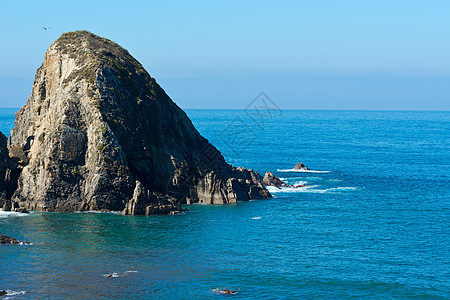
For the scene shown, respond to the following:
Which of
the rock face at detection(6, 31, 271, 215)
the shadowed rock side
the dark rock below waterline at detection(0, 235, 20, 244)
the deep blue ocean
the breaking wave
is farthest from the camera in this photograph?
the shadowed rock side

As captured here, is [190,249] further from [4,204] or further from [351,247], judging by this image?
[4,204]

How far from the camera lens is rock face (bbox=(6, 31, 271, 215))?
108 m

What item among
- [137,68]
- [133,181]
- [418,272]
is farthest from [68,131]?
[418,272]

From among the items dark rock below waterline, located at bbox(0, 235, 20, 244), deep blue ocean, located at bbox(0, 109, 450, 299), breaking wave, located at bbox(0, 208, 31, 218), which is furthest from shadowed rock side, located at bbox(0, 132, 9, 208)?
dark rock below waterline, located at bbox(0, 235, 20, 244)

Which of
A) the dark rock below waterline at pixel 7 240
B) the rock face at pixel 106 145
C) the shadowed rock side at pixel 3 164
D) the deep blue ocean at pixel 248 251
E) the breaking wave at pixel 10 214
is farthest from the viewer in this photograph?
the shadowed rock side at pixel 3 164

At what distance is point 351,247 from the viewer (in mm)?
85812

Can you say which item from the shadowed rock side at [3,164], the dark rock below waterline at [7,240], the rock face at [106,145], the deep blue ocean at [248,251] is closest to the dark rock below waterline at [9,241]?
the dark rock below waterline at [7,240]

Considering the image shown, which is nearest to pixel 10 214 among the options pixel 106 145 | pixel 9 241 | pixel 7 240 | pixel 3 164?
pixel 3 164

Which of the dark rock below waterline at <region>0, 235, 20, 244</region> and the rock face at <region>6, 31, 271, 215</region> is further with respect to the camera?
the rock face at <region>6, 31, 271, 215</region>

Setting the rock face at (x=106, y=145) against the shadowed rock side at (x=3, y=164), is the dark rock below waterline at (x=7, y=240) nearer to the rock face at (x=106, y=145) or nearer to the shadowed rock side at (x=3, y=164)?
the rock face at (x=106, y=145)

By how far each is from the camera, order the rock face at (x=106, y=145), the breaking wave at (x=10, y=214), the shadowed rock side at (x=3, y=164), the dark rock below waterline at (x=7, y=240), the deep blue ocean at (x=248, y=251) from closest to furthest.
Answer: the deep blue ocean at (x=248, y=251) < the dark rock below waterline at (x=7, y=240) < the breaking wave at (x=10, y=214) < the rock face at (x=106, y=145) < the shadowed rock side at (x=3, y=164)

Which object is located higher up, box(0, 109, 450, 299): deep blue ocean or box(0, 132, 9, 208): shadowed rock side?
box(0, 132, 9, 208): shadowed rock side

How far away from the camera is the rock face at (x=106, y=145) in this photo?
353 ft

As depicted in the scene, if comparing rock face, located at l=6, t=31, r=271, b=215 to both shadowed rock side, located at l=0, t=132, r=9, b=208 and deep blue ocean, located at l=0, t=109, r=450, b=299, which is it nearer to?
shadowed rock side, located at l=0, t=132, r=9, b=208
